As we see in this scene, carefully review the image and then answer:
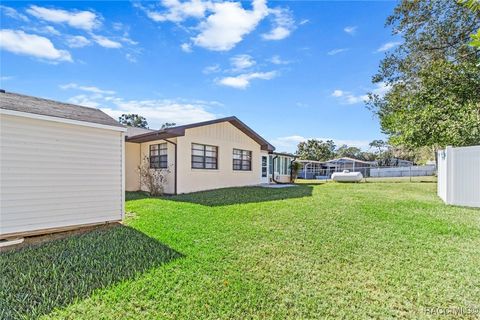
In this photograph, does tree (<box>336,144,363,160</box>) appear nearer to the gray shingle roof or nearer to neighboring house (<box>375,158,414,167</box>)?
neighboring house (<box>375,158,414,167</box>)

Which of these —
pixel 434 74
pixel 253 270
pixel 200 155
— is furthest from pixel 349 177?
pixel 253 270

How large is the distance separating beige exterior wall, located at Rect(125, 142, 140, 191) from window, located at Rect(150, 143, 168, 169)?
1.14 meters

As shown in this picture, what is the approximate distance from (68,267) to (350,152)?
5577cm

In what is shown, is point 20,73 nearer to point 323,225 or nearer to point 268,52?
point 268,52

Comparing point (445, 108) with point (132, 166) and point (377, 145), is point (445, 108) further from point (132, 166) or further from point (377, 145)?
point (377, 145)

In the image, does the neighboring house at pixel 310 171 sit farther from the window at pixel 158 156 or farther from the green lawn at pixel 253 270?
the green lawn at pixel 253 270

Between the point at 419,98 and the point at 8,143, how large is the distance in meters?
14.9

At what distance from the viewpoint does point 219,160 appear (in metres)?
14.0

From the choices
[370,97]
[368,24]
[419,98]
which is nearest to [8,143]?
[368,24]

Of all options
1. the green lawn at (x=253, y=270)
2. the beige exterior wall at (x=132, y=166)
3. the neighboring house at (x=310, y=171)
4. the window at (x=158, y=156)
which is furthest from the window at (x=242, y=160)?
the neighboring house at (x=310, y=171)

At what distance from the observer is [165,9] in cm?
798

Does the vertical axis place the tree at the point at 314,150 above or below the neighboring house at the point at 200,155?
above

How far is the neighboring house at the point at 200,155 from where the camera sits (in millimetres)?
12008

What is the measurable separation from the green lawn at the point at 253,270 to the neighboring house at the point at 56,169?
699mm
